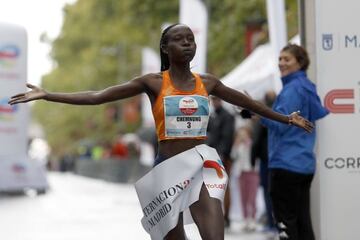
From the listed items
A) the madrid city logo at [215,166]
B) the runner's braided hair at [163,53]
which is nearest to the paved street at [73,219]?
the madrid city logo at [215,166]

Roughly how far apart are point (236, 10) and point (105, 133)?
150 ft

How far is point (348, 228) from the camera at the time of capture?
866 centimetres

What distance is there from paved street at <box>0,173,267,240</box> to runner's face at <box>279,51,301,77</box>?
63.8 inches

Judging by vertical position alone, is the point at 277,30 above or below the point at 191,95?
above

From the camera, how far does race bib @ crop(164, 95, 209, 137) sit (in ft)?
21.3

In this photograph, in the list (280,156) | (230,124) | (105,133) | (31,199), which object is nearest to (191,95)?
(280,156)

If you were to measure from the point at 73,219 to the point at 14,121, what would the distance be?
7.01m

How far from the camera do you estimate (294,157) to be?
8102mm

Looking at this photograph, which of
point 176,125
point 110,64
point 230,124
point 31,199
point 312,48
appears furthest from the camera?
point 110,64

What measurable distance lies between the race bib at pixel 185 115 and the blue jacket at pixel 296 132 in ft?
5.50

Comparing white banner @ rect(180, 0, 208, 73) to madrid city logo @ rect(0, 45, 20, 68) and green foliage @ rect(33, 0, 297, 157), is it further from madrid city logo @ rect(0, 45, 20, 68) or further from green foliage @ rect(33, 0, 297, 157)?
green foliage @ rect(33, 0, 297, 157)

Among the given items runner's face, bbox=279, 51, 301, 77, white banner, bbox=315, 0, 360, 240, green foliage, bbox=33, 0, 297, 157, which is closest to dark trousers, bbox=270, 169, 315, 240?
white banner, bbox=315, 0, 360, 240

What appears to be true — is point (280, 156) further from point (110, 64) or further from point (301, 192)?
point (110, 64)

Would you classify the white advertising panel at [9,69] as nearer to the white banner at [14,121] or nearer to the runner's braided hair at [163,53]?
the white banner at [14,121]
